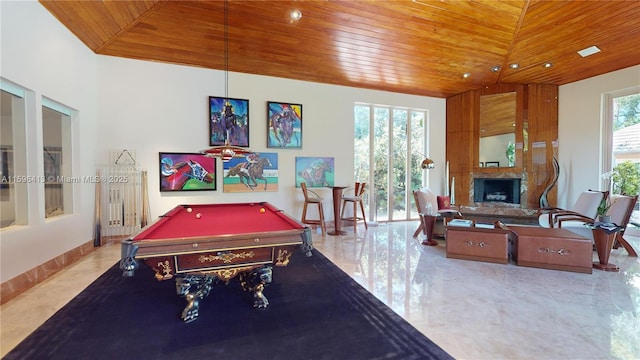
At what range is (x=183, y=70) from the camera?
5.07m

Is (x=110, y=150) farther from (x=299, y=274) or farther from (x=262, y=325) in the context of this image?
(x=262, y=325)

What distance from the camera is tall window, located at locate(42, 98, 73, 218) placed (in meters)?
3.53

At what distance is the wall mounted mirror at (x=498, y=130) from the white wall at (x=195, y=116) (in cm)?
325

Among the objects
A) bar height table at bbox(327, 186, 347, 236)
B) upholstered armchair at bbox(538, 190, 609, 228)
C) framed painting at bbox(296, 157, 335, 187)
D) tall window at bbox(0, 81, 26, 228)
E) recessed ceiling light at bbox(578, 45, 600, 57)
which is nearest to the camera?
tall window at bbox(0, 81, 26, 228)

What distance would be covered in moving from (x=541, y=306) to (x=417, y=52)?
14.3ft

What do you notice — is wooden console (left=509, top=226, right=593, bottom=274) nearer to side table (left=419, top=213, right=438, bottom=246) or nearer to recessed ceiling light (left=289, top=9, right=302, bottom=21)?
side table (left=419, top=213, right=438, bottom=246)

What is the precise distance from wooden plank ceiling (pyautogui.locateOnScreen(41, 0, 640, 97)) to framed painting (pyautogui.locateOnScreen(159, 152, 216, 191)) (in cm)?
181

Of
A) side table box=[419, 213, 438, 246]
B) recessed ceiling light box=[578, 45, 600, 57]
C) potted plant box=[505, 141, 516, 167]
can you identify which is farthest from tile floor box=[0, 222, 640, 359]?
recessed ceiling light box=[578, 45, 600, 57]

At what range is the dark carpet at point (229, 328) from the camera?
6.16 ft

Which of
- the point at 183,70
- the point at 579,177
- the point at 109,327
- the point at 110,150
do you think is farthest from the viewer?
the point at 579,177

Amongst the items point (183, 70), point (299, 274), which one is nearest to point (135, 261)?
point (299, 274)

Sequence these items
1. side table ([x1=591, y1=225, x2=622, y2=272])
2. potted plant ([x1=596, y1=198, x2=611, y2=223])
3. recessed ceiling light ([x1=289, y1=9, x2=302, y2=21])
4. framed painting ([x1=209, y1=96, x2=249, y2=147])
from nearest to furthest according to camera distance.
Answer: side table ([x1=591, y1=225, x2=622, y2=272]), recessed ceiling light ([x1=289, y1=9, x2=302, y2=21]), potted plant ([x1=596, y1=198, x2=611, y2=223]), framed painting ([x1=209, y1=96, x2=249, y2=147])

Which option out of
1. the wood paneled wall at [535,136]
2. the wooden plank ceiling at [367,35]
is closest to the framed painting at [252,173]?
the wooden plank ceiling at [367,35]

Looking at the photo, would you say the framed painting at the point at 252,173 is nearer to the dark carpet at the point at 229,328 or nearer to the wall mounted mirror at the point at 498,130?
the dark carpet at the point at 229,328
